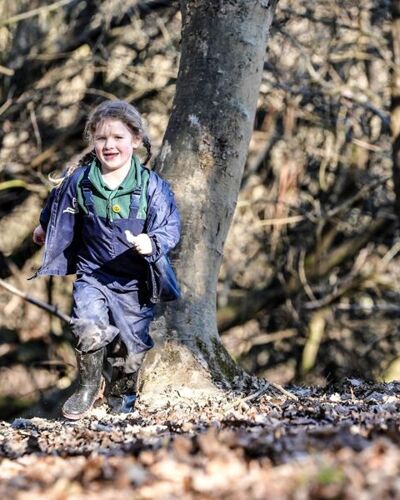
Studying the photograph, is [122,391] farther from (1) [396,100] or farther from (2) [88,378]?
(1) [396,100]

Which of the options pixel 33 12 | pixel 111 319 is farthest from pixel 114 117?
pixel 33 12

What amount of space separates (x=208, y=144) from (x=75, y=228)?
127cm

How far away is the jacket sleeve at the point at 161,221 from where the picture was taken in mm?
4684

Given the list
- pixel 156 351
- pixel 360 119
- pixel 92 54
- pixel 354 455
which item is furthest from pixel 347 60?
pixel 354 455

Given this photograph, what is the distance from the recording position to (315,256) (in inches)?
506

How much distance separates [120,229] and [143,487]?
7.63 ft

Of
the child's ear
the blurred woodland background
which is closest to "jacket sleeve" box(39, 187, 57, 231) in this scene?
the child's ear

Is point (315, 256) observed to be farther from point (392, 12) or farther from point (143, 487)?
point (143, 487)

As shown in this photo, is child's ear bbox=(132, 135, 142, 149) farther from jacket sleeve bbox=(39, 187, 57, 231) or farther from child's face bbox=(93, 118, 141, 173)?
jacket sleeve bbox=(39, 187, 57, 231)

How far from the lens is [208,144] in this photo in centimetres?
580

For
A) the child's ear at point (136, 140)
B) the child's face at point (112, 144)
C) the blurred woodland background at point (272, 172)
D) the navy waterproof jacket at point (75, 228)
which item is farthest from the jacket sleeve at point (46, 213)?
the blurred woodland background at point (272, 172)

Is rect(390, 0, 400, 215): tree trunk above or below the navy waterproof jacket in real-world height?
above

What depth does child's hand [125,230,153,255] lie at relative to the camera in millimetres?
4488

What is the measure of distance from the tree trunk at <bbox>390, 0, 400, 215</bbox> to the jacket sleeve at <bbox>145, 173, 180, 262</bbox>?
6.15 metres
